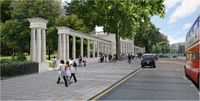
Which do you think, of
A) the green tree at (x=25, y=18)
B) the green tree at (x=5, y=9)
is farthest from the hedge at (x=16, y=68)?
the green tree at (x=5, y=9)

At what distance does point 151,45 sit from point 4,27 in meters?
94.0

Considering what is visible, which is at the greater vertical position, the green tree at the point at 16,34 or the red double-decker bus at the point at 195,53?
the green tree at the point at 16,34

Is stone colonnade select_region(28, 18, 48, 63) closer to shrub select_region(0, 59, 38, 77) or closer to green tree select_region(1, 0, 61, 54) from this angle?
shrub select_region(0, 59, 38, 77)

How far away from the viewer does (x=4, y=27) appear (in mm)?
66500

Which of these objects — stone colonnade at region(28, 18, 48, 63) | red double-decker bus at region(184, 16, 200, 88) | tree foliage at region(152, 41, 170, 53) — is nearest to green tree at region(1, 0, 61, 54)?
stone colonnade at region(28, 18, 48, 63)

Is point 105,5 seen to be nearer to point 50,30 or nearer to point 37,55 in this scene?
point 37,55

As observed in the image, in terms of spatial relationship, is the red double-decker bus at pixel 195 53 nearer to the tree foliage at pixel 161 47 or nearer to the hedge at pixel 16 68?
the hedge at pixel 16 68

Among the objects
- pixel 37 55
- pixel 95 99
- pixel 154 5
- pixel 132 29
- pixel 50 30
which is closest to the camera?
pixel 95 99

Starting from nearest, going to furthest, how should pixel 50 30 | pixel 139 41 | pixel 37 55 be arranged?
pixel 37 55 → pixel 50 30 → pixel 139 41

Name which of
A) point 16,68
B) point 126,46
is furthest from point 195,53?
point 126,46

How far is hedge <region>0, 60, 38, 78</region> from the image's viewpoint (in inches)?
1043

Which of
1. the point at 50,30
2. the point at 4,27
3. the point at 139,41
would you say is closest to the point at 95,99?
the point at 50,30

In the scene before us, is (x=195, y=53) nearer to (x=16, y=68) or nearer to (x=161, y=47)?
(x=16, y=68)

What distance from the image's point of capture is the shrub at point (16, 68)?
1043 inches
